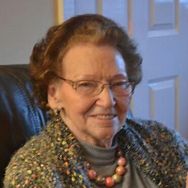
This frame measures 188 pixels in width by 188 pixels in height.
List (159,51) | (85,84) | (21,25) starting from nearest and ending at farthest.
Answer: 1. (85,84)
2. (21,25)
3. (159,51)

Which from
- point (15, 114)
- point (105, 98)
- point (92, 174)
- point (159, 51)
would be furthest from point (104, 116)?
point (159, 51)

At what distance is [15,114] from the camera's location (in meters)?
1.26

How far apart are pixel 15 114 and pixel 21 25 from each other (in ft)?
2.41

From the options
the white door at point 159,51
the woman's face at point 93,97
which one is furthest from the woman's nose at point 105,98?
the white door at point 159,51

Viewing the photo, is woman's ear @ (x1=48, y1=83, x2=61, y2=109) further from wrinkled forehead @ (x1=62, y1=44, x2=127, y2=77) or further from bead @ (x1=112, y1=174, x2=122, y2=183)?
bead @ (x1=112, y1=174, x2=122, y2=183)

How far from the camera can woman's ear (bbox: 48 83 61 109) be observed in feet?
4.07

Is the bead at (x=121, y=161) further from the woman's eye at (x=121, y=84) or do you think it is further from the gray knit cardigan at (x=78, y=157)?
the woman's eye at (x=121, y=84)

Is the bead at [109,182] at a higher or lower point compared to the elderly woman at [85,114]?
→ lower

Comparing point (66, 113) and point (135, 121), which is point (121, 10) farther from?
point (66, 113)

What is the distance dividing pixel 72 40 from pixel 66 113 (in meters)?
0.20

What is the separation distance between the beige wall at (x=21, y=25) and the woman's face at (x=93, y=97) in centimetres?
71

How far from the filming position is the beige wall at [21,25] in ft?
6.05

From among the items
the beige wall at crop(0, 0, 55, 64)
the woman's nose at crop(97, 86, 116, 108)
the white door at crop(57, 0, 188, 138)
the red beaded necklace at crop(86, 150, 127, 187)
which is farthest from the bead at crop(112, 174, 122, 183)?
the white door at crop(57, 0, 188, 138)

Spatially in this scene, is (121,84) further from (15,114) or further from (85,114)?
(15,114)
